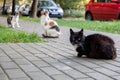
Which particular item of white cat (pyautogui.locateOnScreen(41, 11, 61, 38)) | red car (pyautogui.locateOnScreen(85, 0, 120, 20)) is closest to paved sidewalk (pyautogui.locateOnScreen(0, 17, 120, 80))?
white cat (pyautogui.locateOnScreen(41, 11, 61, 38))

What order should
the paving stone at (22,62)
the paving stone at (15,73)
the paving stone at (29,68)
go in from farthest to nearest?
1. the paving stone at (22,62)
2. the paving stone at (29,68)
3. the paving stone at (15,73)

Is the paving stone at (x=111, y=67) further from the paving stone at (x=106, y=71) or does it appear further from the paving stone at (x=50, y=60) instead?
the paving stone at (x=50, y=60)

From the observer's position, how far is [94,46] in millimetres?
7418

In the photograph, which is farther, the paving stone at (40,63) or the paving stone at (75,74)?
the paving stone at (40,63)

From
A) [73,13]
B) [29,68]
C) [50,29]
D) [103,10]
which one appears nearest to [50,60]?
[29,68]

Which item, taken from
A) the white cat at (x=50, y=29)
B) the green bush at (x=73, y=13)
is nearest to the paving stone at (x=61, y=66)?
the white cat at (x=50, y=29)

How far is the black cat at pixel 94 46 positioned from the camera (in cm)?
736

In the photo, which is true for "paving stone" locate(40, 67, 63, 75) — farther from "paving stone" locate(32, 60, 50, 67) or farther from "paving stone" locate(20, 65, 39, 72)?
"paving stone" locate(32, 60, 50, 67)

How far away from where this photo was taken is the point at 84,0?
46.9 m

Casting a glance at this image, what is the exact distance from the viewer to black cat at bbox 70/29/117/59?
24.1 feet

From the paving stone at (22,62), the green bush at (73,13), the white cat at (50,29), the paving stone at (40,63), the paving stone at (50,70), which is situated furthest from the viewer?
the green bush at (73,13)

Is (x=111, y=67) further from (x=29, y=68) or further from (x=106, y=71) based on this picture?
(x=29, y=68)

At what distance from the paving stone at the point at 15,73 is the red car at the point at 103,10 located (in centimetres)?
1761

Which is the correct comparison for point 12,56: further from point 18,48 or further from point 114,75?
point 114,75
